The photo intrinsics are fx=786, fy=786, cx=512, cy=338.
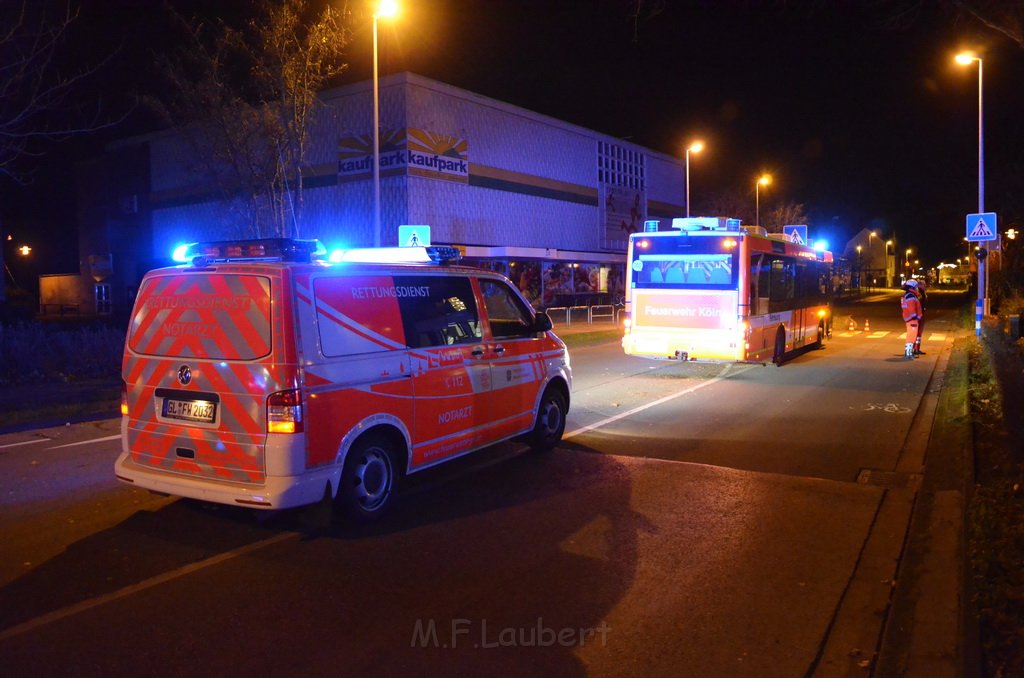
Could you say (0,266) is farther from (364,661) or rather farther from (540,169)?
(364,661)

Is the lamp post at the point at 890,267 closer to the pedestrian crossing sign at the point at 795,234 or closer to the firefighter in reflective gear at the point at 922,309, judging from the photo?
the pedestrian crossing sign at the point at 795,234

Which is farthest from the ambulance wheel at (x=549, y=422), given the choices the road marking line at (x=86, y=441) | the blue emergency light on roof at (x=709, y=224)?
the blue emergency light on roof at (x=709, y=224)

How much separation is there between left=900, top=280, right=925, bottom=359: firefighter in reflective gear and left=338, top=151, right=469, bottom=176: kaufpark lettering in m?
20.5

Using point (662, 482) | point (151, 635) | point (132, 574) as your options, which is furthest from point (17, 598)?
point (662, 482)

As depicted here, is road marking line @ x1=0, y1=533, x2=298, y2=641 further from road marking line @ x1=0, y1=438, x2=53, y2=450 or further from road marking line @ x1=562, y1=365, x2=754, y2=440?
road marking line @ x1=0, y1=438, x2=53, y2=450

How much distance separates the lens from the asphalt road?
4.13 m

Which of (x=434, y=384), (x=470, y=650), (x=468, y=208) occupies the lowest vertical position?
(x=470, y=650)

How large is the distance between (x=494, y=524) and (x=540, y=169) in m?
36.3

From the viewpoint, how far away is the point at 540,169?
4100 centimetres

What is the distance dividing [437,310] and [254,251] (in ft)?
5.59

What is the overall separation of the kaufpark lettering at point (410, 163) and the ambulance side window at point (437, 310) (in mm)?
26178

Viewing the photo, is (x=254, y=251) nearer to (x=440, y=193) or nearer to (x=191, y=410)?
(x=191, y=410)

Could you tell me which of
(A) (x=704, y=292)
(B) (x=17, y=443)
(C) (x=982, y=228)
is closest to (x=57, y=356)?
(B) (x=17, y=443)

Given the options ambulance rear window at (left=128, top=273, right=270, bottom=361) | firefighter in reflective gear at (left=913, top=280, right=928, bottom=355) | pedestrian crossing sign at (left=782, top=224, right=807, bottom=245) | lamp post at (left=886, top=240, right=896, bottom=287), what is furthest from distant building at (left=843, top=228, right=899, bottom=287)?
ambulance rear window at (left=128, top=273, right=270, bottom=361)
